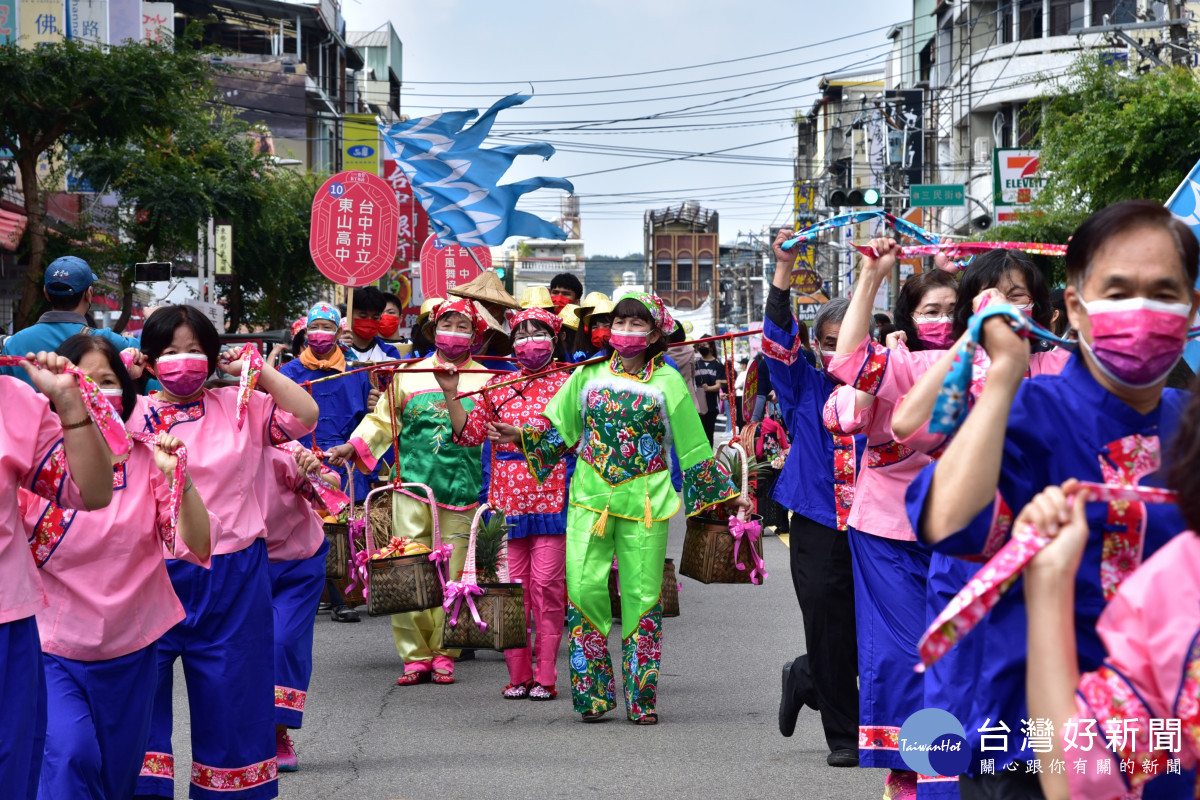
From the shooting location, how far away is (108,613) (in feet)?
13.7

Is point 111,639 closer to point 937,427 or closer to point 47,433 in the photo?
point 47,433

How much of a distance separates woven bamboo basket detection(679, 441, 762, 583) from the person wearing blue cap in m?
2.93

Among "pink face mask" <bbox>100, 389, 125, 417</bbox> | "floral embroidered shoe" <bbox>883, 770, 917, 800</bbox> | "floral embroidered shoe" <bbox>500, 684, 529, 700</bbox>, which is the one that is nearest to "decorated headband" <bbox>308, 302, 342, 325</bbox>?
"floral embroidered shoe" <bbox>500, 684, 529, 700</bbox>

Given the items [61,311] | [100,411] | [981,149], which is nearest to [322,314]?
[61,311]

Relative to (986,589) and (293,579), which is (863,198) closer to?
(293,579)

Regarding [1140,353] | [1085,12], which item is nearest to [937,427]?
[1140,353]

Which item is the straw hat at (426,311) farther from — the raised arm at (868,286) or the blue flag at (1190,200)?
the raised arm at (868,286)

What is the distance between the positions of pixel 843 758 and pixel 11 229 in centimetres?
1473

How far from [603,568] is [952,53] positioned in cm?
4263

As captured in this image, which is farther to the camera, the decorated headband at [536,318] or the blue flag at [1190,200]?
the decorated headband at [536,318]

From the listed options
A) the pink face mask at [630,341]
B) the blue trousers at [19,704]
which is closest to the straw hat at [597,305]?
the pink face mask at [630,341]

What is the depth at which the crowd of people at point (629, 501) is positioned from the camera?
2.39 m

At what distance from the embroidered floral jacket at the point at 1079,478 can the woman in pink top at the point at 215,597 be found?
2908mm

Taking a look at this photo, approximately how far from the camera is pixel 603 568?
7141 mm
